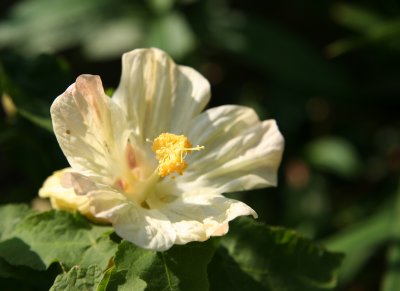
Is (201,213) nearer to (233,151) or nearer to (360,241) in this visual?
(233,151)

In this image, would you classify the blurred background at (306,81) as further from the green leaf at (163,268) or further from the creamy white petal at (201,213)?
the green leaf at (163,268)

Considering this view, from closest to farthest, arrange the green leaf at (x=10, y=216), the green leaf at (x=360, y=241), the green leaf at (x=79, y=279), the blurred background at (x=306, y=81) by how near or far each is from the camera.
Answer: the green leaf at (x=79, y=279), the green leaf at (x=10, y=216), the green leaf at (x=360, y=241), the blurred background at (x=306, y=81)

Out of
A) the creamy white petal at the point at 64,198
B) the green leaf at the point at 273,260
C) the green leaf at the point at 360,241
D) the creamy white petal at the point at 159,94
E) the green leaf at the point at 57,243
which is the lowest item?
the green leaf at the point at 360,241

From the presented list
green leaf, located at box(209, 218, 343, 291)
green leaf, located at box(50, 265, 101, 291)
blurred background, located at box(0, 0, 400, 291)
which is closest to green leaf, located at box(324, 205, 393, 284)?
blurred background, located at box(0, 0, 400, 291)

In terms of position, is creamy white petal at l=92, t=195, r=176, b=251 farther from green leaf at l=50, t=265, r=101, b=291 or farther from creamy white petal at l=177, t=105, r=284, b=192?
creamy white petal at l=177, t=105, r=284, b=192

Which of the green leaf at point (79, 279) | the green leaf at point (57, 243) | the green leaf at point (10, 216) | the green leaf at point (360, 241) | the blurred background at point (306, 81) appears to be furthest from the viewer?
the blurred background at point (306, 81)

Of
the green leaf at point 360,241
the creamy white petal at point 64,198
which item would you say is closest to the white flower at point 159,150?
the creamy white petal at point 64,198
